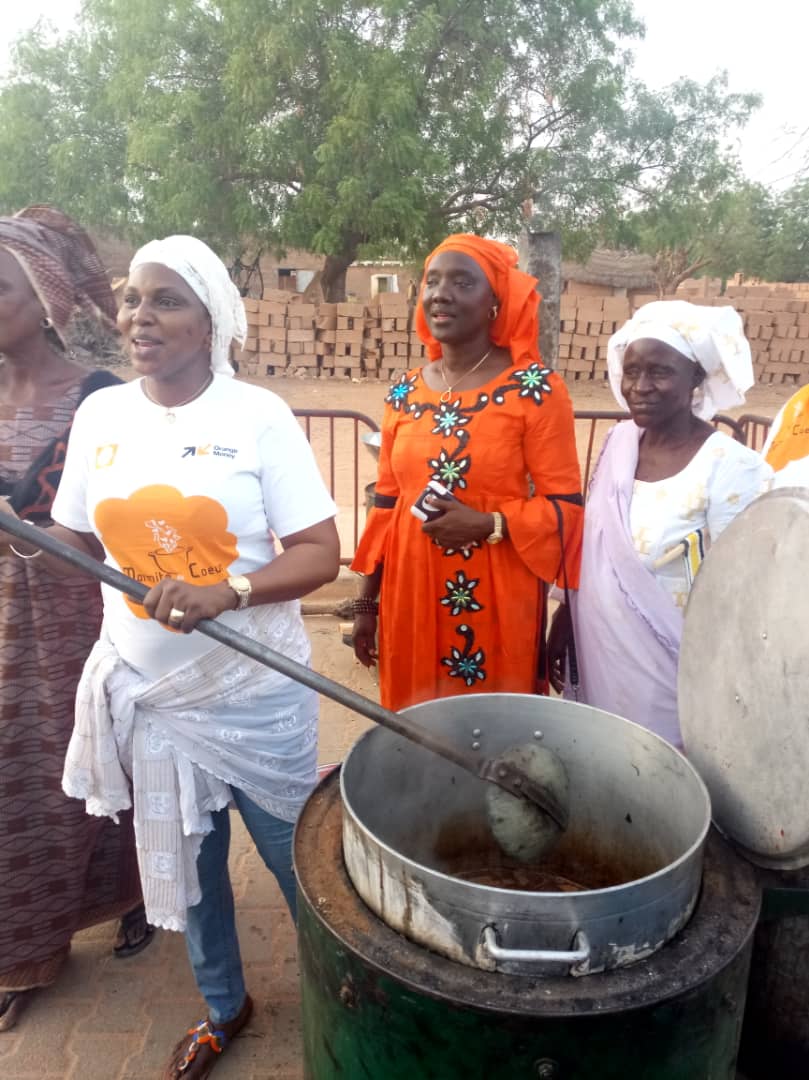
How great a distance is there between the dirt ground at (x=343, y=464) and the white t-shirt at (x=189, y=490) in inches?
82.7

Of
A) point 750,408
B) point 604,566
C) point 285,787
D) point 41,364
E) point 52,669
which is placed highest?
point 41,364

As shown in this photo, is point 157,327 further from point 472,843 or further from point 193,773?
point 472,843

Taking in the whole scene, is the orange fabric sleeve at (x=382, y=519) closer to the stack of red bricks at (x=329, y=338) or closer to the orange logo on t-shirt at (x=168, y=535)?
the orange logo on t-shirt at (x=168, y=535)

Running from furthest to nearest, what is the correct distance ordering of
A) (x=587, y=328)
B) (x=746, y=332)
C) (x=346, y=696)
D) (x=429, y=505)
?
(x=746, y=332), (x=587, y=328), (x=429, y=505), (x=346, y=696)

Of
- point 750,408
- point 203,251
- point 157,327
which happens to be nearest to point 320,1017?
point 157,327

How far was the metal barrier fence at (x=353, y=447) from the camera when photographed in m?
5.50

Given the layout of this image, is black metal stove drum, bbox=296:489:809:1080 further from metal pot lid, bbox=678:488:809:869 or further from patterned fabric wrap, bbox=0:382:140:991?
patterned fabric wrap, bbox=0:382:140:991

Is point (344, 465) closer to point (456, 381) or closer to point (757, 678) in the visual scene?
point (456, 381)

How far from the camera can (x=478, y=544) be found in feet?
8.05

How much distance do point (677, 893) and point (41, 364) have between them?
1.99 metres

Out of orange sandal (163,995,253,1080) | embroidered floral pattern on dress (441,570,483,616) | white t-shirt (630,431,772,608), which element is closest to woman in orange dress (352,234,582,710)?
embroidered floral pattern on dress (441,570,483,616)

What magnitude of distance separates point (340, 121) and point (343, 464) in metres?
7.48

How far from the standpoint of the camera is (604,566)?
7.43 feet

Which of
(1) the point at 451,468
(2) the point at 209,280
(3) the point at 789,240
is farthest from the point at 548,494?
(3) the point at 789,240
